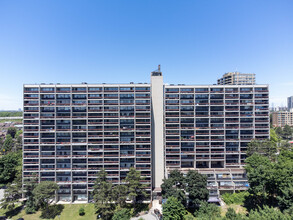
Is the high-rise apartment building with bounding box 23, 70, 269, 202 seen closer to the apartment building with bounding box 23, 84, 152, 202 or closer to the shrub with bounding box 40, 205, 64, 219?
the apartment building with bounding box 23, 84, 152, 202

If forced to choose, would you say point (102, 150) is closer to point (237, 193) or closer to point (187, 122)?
point (187, 122)

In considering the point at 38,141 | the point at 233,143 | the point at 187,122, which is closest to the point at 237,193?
the point at 233,143

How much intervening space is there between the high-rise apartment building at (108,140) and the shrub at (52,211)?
14.1 feet

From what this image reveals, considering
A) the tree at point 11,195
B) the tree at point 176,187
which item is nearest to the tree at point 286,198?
the tree at point 176,187

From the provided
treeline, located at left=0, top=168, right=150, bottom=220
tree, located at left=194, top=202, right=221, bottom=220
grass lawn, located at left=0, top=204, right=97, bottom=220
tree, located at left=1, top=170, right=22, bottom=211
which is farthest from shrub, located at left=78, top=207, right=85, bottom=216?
tree, located at left=194, top=202, right=221, bottom=220

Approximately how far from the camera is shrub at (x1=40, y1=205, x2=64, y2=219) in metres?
57.8

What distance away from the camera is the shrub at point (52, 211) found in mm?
57838

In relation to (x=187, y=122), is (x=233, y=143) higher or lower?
lower

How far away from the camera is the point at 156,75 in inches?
2844

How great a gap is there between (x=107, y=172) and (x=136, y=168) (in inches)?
512

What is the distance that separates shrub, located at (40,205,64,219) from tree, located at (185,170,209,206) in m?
52.8

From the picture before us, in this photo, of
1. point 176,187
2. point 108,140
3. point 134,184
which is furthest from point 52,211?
point 176,187

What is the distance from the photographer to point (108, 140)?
220 feet

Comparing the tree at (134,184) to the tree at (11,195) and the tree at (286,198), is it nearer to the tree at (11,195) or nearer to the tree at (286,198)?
the tree at (11,195)
